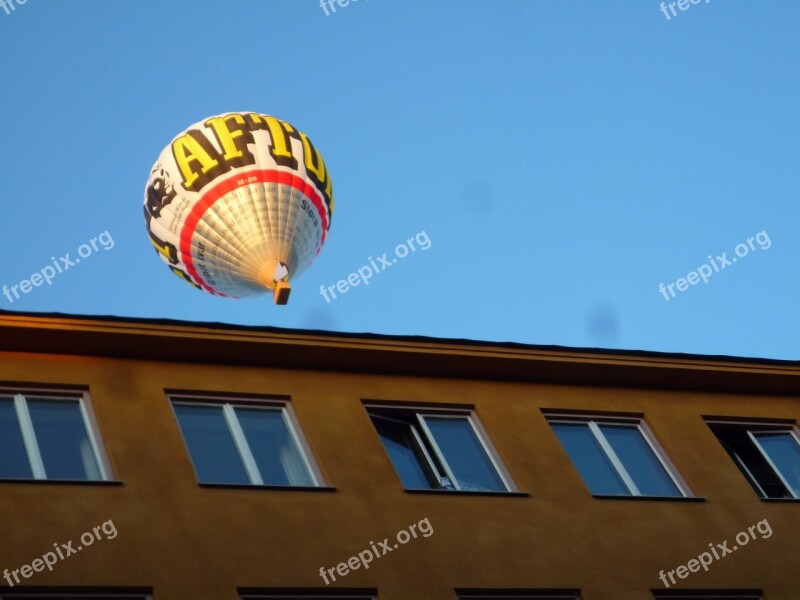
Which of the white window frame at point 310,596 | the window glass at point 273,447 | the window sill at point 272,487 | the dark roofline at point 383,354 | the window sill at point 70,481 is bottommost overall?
the white window frame at point 310,596

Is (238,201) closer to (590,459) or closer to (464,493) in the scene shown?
(590,459)

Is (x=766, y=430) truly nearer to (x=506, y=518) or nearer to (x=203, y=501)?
(x=506, y=518)

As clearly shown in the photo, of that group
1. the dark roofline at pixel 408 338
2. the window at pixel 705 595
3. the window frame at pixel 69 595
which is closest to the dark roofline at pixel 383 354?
the dark roofline at pixel 408 338

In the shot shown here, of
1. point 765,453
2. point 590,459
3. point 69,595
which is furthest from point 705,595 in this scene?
point 69,595

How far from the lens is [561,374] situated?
19.1 meters

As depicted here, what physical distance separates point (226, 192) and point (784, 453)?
12728mm

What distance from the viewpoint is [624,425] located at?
18.9 m

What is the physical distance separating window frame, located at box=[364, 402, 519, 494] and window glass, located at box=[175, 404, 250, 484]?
196 centimetres

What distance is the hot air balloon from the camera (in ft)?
89.8

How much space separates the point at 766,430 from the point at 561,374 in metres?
3.31

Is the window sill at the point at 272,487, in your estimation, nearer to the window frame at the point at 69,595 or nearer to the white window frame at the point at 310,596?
the white window frame at the point at 310,596

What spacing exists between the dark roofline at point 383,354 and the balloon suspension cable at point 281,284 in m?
9.89

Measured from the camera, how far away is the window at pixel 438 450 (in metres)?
16.7

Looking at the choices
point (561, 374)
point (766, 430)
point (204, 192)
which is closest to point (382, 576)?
point (561, 374)
